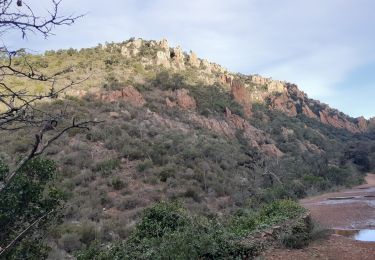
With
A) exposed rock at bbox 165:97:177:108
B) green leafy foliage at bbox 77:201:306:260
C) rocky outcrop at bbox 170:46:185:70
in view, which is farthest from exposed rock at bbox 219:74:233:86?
green leafy foliage at bbox 77:201:306:260

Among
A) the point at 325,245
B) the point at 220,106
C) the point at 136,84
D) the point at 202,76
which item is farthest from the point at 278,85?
the point at 325,245

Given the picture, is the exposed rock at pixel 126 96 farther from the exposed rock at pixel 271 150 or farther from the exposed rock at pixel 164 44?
the exposed rock at pixel 164 44

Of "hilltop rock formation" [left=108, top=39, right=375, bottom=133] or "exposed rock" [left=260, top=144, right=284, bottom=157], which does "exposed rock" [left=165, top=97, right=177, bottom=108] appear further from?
"exposed rock" [left=260, top=144, right=284, bottom=157]

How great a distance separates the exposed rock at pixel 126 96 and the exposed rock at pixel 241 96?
16002mm

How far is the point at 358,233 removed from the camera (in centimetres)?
1298

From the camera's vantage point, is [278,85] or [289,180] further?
[278,85]

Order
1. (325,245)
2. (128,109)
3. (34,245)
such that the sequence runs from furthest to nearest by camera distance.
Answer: (128,109) < (325,245) < (34,245)

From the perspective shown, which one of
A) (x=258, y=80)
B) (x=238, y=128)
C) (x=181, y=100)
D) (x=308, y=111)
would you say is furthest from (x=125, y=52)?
(x=308, y=111)

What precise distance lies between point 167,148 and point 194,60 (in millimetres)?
27067

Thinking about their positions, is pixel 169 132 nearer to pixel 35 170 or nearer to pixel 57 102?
pixel 57 102

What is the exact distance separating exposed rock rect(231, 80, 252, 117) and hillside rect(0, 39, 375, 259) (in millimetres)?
159

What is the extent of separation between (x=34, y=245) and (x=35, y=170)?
1.63 metres

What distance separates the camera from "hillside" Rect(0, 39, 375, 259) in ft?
63.2

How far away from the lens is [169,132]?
32.5 m
